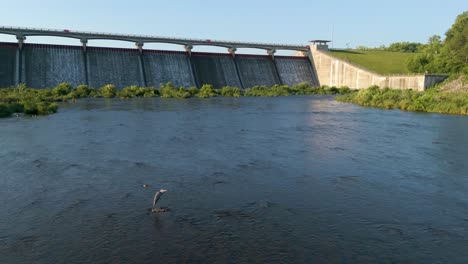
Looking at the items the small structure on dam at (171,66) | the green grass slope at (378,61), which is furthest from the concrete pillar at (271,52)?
the green grass slope at (378,61)

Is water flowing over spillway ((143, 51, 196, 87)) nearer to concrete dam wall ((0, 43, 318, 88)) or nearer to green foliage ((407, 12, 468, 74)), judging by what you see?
concrete dam wall ((0, 43, 318, 88))

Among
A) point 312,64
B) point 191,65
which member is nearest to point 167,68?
point 191,65

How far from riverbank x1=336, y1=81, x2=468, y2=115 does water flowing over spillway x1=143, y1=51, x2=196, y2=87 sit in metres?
27.9

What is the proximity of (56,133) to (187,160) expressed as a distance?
10.7 meters

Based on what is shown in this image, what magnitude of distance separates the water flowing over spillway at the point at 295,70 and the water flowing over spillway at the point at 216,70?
36.2ft

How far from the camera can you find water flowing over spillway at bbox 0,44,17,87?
53.5 meters

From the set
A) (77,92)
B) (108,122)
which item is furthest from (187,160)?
(77,92)

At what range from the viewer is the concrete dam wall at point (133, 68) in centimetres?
5584

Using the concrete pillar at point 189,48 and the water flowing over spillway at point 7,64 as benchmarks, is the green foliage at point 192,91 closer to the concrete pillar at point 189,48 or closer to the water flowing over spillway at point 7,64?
the concrete pillar at point 189,48

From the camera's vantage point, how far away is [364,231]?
34.9ft

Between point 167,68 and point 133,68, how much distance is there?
18.9 feet

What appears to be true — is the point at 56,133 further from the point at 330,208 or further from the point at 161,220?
the point at 330,208

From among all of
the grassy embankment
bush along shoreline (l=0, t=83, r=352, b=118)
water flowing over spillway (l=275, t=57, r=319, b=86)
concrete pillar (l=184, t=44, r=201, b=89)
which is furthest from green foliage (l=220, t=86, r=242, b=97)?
the grassy embankment

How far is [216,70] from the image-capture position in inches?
2788
